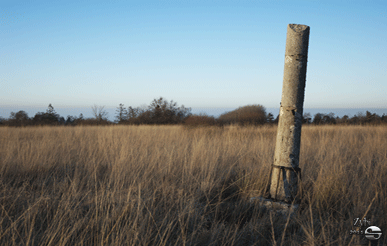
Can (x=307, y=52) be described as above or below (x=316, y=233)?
above

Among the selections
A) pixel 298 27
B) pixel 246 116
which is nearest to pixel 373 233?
pixel 298 27

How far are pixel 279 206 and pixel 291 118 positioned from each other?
0.86m

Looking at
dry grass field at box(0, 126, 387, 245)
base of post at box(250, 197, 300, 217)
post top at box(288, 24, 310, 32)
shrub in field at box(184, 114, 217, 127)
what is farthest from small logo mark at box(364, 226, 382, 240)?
shrub in field at box(184, 114, 217, 127)

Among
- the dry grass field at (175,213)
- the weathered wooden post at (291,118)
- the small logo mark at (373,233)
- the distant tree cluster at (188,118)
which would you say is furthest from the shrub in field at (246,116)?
the small logo mark at (373,233)

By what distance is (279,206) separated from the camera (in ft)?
6.51

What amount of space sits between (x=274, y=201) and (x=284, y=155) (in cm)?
47

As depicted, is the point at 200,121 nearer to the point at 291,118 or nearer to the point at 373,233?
the point at 291,118

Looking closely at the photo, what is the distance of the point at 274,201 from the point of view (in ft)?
6.64

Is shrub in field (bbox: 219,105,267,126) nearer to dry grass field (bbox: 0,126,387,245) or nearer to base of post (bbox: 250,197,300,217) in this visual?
dry grass field (bbox: 0,126,387,245)

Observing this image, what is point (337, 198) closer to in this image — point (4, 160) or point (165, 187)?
point (165, 187)

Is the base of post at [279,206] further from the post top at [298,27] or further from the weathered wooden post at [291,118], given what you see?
the post top at [298,27]

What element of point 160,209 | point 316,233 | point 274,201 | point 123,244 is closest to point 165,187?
point 160,209

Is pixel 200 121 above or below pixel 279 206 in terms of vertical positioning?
above

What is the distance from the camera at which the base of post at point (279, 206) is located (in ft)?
6.28
